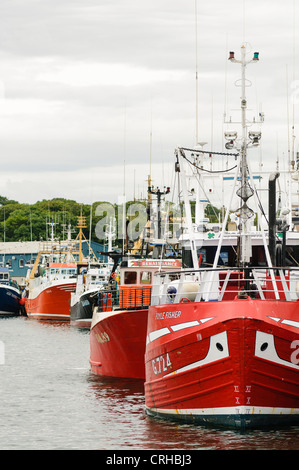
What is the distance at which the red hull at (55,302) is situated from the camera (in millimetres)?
72644

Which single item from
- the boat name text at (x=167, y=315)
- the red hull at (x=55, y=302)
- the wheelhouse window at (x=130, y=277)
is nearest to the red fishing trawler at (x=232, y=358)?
the boat name text at (x=167, y=315)

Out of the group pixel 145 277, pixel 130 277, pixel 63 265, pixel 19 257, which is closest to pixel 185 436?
pixel 145 277

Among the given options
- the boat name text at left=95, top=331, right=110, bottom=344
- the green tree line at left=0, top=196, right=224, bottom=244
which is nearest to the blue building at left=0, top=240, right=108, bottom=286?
the green tree line at left=0, top=196, right=224, bottom=244

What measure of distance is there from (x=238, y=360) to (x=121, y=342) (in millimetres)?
10018

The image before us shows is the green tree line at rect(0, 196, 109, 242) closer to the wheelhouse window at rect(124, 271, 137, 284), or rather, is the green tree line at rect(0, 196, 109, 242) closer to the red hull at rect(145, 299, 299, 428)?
the wheelhouse window at rect(124, 271, 137, 284)

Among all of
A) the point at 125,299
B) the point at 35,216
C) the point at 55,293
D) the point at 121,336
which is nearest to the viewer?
the point at 121,336

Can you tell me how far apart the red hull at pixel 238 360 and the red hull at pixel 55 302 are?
5510 centimetres

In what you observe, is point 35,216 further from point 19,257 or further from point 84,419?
point 84,419

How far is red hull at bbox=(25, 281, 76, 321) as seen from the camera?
72644 mm

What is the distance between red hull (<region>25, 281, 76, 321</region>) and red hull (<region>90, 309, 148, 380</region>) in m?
44.3

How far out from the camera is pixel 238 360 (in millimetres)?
16516

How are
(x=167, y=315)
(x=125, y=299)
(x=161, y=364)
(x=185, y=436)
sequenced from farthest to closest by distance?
(x=125, y=299)
(x=161, y=364)
(x=167, y=315)
(x=185, y=436)

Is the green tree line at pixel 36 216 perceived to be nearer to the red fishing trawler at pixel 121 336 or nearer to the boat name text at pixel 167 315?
the red fishing trawler at pixel 121 336

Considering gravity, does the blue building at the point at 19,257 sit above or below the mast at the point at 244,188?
below
